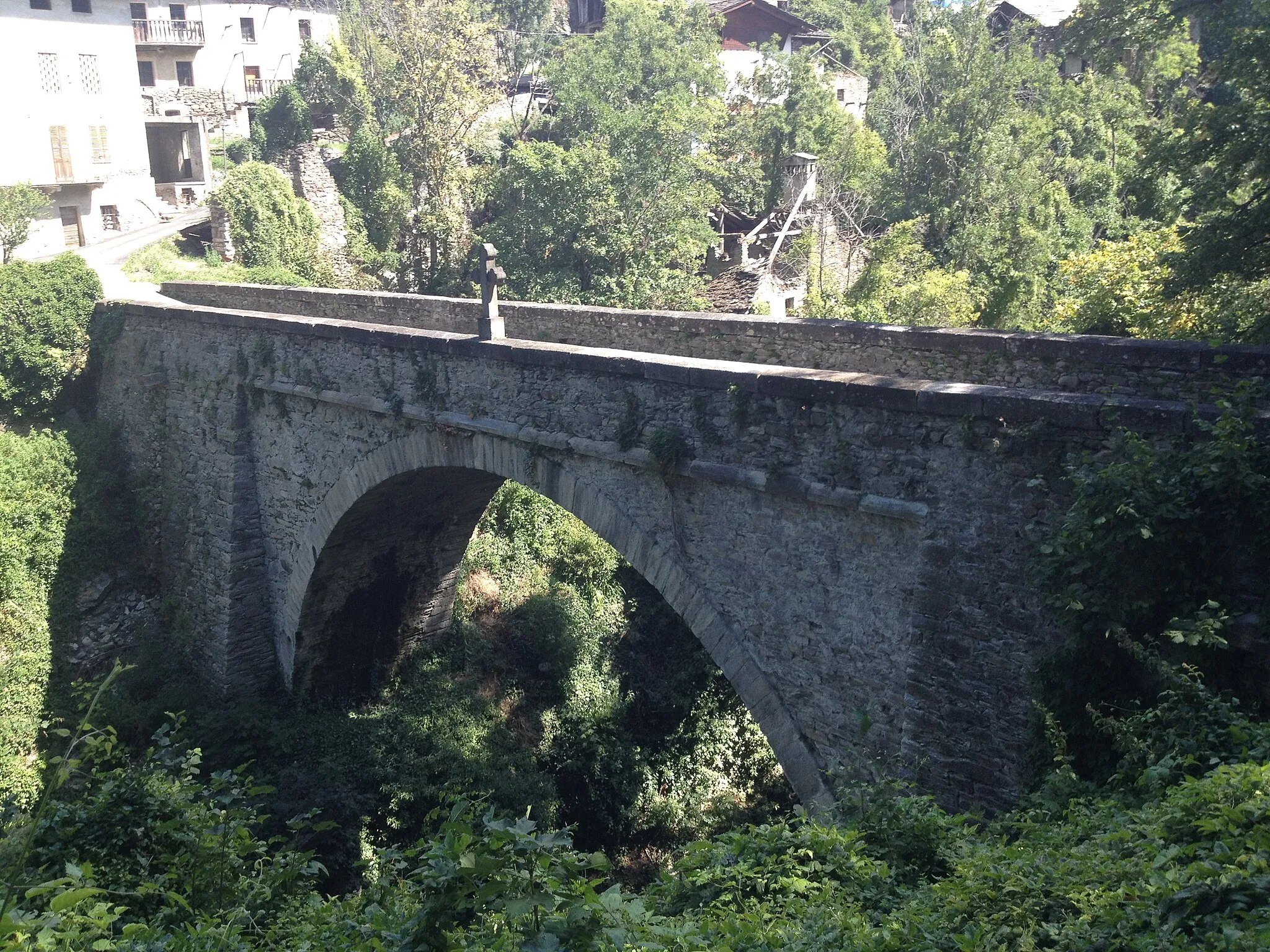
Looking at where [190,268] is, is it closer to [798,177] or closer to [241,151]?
[241,151]

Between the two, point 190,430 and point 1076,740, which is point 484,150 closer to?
point 190,430

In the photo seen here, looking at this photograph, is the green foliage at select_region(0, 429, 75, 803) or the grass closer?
the green foliage at select_region(0, 429, 75, 803)

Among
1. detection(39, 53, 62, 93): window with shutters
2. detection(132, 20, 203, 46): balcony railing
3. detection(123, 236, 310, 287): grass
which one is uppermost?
detection(132, 20, 203, 46): balcony railing

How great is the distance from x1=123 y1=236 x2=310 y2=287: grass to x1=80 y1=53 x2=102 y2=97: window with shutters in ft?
19.0

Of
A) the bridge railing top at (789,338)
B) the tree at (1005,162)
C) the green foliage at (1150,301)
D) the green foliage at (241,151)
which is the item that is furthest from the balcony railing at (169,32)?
the green foliage at (1150,301)

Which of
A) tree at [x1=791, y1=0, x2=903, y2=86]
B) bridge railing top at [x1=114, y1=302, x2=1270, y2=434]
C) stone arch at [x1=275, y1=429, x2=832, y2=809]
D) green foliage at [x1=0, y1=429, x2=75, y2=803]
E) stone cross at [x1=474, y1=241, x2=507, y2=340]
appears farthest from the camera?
tree at [x1=791, y1=0, x2=903, y2=86]

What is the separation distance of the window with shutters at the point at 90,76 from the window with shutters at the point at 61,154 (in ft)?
4.83

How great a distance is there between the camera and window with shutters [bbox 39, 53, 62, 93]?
2602 centimetres

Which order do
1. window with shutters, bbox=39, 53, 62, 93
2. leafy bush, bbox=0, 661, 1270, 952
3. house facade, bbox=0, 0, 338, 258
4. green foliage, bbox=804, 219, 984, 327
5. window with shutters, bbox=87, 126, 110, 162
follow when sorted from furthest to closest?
window with shutters, bbox=87, 126, 110, 162
window with shutters, bbox=39, 53, 62, 93
house facade, bbox=0, 0, 338, 258
green foliage, bbox=804, 219, 984, 327
leafy bush, bbox=0, 661, 1270, 952

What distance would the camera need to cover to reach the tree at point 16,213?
2145cm

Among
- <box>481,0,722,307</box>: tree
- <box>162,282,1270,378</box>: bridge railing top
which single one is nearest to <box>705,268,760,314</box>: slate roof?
<box>481,0,722,307</box>: tree

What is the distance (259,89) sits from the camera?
1448 inches

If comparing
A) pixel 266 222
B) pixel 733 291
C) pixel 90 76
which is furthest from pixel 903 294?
pixel 90 76

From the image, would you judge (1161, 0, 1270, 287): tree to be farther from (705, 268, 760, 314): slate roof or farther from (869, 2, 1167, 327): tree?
(705, 268, 760, 314): slate roof
